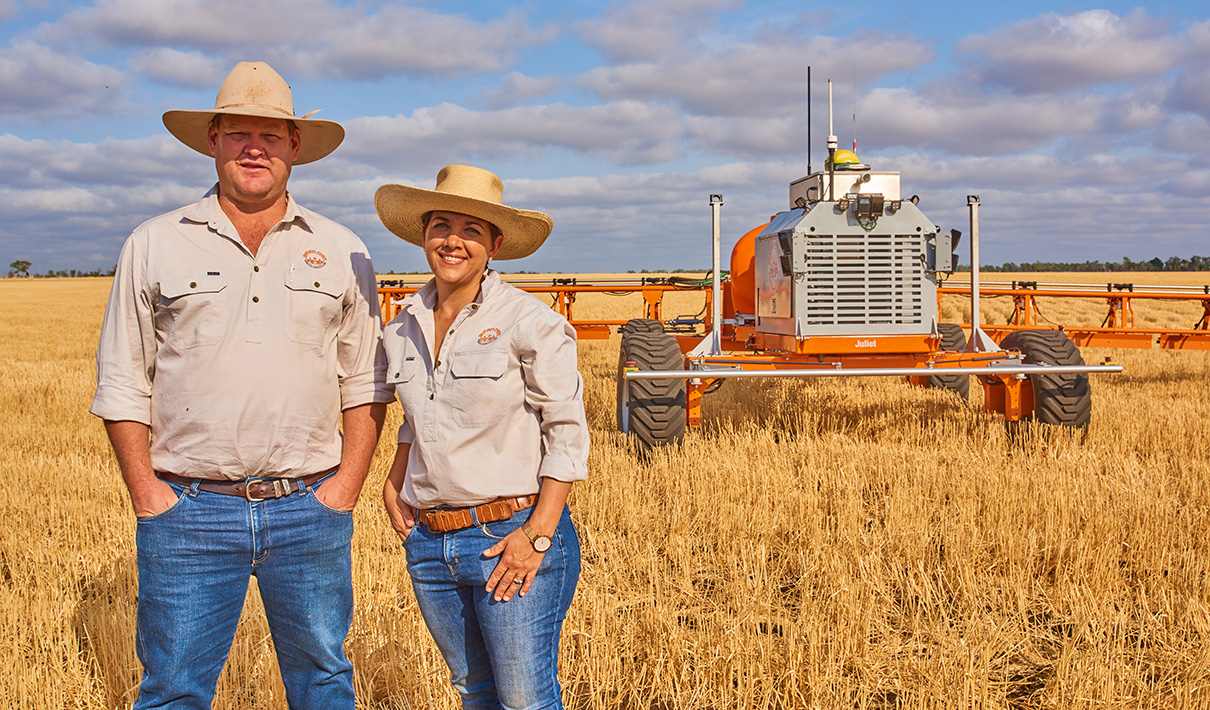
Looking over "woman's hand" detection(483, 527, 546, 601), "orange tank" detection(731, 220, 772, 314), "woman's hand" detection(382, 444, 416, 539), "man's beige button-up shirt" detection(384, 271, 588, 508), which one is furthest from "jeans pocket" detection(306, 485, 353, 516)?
"orange tank" detection(731, 220, 772, 314)

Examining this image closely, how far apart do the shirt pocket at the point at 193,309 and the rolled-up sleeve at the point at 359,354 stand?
375 millimetres

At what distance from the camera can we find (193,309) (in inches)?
98.8

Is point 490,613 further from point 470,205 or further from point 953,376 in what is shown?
point 953,376

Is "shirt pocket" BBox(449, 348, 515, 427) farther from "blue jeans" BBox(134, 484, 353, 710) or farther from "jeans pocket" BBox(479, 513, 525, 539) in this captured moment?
"blue jeans" BBox(134, 484, 353, 710)

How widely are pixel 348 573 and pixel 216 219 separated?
1.16 metres

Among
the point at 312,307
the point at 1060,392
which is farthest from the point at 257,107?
the point at 1060,392

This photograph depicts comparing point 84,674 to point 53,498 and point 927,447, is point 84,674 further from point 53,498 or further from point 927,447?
point 927,447

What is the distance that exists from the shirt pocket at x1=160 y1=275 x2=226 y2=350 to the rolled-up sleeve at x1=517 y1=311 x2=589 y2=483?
35.9 inches

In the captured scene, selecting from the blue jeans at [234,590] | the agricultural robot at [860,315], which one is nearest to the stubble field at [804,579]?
the agricultural robot at [860,315]

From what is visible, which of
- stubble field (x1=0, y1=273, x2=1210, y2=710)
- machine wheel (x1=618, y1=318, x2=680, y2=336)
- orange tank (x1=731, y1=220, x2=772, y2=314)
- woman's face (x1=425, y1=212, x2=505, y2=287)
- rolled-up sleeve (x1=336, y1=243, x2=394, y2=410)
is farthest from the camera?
orange tank (x1=731, y1=220, x2=772, y2=314)

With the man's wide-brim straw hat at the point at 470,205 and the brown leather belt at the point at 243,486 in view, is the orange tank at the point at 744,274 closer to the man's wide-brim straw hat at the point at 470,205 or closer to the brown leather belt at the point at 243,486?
the man's wide-brim straw hat at the point at 470,205

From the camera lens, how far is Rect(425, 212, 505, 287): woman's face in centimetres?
248

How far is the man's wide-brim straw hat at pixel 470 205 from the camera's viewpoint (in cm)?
251

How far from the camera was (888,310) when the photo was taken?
735 cm
